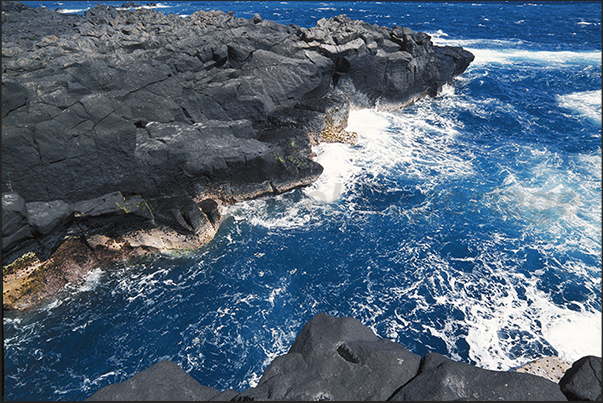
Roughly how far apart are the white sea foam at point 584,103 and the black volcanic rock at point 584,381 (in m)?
37.0

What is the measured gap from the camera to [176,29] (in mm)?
38875

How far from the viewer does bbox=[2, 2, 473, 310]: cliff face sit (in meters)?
20.3

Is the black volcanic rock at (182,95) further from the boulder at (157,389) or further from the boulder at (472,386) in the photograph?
the boulder at (472,386)

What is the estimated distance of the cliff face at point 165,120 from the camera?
20328 mm

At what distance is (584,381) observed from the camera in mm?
9930

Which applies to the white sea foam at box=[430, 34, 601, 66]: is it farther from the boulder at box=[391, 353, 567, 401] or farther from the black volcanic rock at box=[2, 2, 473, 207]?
the boulder at box=[391, 353, 567, 401]

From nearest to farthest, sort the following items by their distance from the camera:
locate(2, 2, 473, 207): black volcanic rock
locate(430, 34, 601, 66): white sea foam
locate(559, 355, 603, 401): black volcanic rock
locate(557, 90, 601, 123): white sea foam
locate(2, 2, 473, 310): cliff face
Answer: locate(559, 355, 603, 401): black volcanic rock, locate(2, 2, 473, 310): cliff face, locate(2, 2, 473, 207): black volcanic rock, locate(557, 90, 601, 123): white sea foam, locate(430, 34, 601, 66): white sea foam

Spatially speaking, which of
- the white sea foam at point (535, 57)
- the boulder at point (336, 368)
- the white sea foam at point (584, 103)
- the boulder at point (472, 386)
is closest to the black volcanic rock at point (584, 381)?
the boulder at point (472, 386)

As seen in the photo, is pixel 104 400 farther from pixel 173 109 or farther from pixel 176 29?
pixel 176 29

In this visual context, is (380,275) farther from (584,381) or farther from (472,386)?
(584,381)

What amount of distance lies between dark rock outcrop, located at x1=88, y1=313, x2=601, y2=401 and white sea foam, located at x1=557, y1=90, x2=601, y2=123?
3834cm

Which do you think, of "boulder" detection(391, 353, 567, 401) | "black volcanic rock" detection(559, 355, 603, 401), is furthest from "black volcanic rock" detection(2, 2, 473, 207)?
"black volcanic rock" detection(559, 355, 603, 401)

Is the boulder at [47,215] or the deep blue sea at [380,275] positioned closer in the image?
the deep blue sea at [380,275]

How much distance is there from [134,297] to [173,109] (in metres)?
13.6
